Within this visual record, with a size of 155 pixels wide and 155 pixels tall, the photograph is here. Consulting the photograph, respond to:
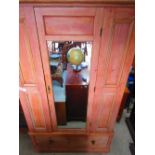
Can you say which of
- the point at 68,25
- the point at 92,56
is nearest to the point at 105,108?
the point at 92,56

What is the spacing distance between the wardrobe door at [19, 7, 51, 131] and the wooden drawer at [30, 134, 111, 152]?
0.19m

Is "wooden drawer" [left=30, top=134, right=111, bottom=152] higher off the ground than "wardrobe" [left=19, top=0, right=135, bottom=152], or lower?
lower

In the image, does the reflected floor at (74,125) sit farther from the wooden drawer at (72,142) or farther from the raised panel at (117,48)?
the raised panel at (117,48)

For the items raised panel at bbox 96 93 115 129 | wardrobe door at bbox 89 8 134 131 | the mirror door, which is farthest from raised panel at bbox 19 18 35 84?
raised panel at bbox 96 93 115 129

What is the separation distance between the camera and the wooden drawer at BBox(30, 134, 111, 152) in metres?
1.92

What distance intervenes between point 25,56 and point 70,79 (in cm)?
51

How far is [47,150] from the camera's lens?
212cm

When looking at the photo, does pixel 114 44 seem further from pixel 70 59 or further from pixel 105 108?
pixel 105 108

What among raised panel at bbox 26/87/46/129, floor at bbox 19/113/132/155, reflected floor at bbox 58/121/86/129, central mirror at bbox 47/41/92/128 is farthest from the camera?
floor at bbox 19/113/132/155

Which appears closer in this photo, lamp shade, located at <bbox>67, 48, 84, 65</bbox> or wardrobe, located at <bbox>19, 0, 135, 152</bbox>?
wardrobe, located at <bbox>19, 0, 135, 152</bbox>

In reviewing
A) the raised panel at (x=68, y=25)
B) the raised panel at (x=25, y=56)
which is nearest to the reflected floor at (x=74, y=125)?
the raised panel at (x=25, y=56)

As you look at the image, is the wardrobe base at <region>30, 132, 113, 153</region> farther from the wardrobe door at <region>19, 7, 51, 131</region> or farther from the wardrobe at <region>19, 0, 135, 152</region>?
the wardrobe door at <region>19, 7, 51, 131</region>
